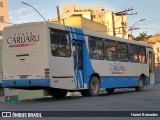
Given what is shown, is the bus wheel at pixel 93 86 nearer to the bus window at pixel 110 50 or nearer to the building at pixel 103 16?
the bus window at pixel 110 50

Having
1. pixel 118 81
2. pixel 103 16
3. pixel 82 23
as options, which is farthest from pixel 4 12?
pixel 118 81

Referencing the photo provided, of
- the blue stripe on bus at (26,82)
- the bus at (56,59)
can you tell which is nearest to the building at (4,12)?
the bus at (56,59)

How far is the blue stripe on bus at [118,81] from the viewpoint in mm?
22216

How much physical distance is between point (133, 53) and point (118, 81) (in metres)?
2.84

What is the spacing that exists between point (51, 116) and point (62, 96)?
10.3m

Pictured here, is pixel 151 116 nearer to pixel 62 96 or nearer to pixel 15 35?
pixel 15 35

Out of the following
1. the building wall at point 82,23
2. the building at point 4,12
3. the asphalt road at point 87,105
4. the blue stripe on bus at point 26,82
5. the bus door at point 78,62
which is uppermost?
the building at point 4,12

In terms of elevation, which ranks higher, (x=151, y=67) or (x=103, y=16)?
(x=103, y=16)

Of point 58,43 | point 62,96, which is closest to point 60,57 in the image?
point 58,43

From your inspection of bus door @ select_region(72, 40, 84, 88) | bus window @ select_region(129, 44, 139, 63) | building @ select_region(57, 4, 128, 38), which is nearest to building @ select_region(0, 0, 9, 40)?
building @ select_region(57, 4, 128, 38)

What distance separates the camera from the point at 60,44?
18531mm

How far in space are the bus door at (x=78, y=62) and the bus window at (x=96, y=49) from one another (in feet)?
2.65

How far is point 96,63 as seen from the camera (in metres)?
21.3

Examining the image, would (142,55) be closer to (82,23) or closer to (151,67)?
(151,67)
